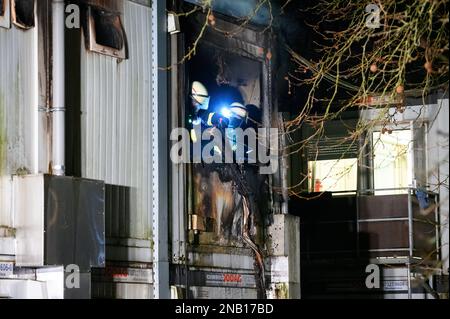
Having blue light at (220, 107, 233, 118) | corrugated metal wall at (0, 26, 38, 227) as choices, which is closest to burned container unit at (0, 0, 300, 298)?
corrugated metal wall at (0, 26, 38, 227)

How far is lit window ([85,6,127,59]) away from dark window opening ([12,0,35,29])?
108cm

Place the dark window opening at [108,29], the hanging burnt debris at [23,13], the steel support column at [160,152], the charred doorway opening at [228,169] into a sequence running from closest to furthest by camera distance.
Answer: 1. the hanging burnt debris at [23,13]
2. the dark window opening at [108,29]
3. the steel support column at [160,152]
4. the charred doorway opening at [228,169]

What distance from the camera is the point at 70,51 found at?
14102 millimetres

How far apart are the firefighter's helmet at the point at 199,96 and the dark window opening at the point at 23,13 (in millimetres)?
3793

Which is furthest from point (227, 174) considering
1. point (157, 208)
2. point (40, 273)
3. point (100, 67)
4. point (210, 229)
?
point (40, 273)

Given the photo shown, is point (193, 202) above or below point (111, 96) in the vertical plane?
below

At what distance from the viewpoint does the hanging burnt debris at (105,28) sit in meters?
14.4

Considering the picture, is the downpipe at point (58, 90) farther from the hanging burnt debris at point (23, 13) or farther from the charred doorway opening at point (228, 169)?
the charred doorway opening at point (228, 169)

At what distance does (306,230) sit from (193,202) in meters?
6.15

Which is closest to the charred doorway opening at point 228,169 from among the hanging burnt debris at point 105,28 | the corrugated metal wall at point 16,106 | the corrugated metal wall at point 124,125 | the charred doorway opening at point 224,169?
the charred doorway opening at point 224,169

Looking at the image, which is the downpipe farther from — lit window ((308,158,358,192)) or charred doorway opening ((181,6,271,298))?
lit window ((308,158,358,192))

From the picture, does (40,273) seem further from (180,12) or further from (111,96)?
(180,12)

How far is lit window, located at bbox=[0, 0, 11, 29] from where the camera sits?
13117 mm

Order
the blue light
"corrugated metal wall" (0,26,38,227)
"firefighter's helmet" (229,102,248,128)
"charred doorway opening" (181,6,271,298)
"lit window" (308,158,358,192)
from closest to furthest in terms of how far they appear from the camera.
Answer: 1. "corrugated metal wall" (0,26,38,227)
2. "charred doorway opening" (181,6,271,298)
3. the blue light
4. "firefighter's helmet" (229,102,248,128)
5. "lit window" (308,158,358,192)
